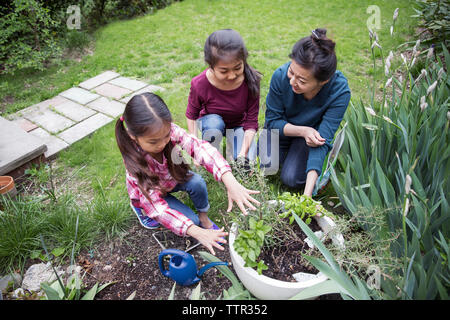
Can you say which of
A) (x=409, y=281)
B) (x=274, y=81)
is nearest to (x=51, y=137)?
(x=274, y=81)

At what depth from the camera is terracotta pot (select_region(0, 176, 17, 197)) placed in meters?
1.99

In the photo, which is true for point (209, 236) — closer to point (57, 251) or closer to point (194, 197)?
point (194, 197)

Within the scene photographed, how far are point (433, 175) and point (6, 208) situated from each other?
2.60m

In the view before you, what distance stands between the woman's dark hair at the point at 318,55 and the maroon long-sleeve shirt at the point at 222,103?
1.89ft

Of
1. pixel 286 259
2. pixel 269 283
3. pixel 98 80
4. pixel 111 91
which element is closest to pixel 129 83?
pixel 111 91

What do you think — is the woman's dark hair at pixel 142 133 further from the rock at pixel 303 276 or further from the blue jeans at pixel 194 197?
the rock at pixel 303 276

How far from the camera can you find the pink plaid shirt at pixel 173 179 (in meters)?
1.52

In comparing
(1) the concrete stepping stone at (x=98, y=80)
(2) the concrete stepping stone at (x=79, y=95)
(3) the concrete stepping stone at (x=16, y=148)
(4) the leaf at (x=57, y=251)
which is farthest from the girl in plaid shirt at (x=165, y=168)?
(1) the concrete stepping stone at (x=98, y=80)

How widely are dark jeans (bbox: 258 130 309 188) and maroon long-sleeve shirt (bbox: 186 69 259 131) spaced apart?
0.22 meters

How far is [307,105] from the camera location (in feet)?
6.93

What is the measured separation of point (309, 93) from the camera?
2.04 m

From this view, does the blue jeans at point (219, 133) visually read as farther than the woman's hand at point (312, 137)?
Yes

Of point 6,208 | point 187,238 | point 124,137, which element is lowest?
point 187,238
